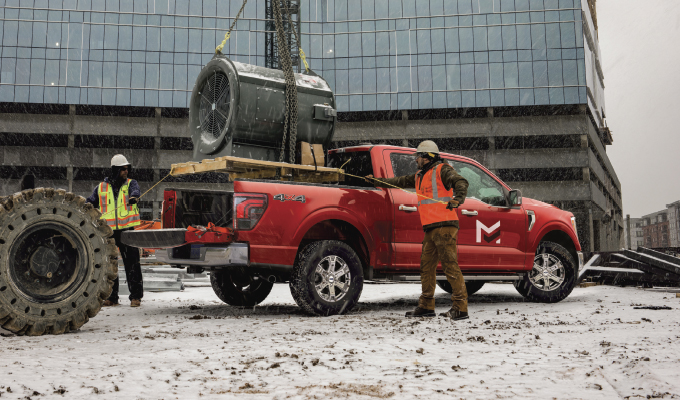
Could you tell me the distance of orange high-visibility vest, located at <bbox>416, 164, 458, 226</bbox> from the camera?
23.5ft

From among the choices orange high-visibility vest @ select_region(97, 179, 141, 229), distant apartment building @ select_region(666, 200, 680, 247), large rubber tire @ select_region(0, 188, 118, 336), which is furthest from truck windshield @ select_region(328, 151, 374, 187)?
distant apartment building @ select_region(666, 200, 680, 247)

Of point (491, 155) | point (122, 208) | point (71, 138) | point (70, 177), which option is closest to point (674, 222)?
point (491, 155)

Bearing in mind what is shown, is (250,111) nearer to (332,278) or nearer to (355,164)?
(355,164)

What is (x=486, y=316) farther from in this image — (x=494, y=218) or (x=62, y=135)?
(x=62, y=135)

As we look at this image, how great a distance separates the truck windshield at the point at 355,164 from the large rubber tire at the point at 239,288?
6.26 feet

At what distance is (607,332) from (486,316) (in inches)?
67.7

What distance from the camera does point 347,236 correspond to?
7672 millimetres

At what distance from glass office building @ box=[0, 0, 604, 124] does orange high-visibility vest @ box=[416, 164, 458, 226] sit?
47.6m

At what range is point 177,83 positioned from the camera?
54188 millimetres

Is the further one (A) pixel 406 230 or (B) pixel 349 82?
(B) pixel 349 82

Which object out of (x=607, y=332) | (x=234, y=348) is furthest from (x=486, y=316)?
(x=234, y=348)

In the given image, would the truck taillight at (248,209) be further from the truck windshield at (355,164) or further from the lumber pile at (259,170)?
the truck windshield at (355,164)

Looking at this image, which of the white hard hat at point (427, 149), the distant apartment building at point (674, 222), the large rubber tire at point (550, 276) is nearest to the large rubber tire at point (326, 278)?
the white hard hat at point (427, 149)

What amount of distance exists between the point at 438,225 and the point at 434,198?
1.07 feet
